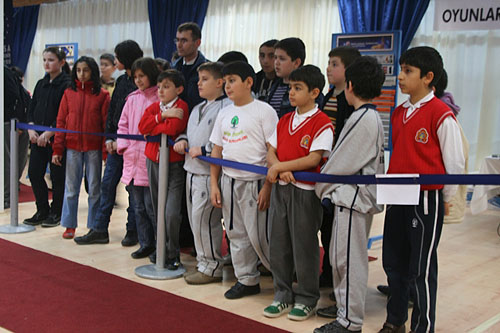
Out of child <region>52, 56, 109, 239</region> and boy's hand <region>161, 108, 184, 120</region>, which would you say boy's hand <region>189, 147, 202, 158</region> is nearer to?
boy's hand <region>161, 108, 184, 120</region>

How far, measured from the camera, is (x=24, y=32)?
12.5 metres

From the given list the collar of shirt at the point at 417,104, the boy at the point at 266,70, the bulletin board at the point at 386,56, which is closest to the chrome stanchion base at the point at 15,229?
the boy at the point at 266,70

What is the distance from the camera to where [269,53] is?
3.81 meters

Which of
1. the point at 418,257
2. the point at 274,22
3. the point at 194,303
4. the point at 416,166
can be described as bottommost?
the point at 194,303

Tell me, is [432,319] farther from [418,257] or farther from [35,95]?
[35,95]

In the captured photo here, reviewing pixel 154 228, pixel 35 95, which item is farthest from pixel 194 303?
pixel 35 95

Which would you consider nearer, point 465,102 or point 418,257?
point 418,257

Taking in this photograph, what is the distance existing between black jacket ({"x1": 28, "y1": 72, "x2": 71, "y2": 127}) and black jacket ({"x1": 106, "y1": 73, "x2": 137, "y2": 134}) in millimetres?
658

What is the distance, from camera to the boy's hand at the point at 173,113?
3564 millimetres

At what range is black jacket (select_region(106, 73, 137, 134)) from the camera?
420 cm

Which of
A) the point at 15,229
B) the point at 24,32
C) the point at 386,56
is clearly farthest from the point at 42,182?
the point at 24,32

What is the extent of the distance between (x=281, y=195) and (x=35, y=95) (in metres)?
2.86

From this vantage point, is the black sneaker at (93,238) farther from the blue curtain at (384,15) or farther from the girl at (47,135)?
the blue curtain at (384,15)

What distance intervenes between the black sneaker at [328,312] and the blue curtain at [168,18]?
7166mm
